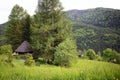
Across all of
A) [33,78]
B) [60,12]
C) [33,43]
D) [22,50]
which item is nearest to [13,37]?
[22,50]

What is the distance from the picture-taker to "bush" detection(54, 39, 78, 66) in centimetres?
3142

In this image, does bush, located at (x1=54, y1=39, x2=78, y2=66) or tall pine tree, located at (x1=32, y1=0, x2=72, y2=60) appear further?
tall pine tree, located at (x1=32, y1=0, x2=72, y2=60)

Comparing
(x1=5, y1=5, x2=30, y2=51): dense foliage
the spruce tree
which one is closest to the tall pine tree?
the spruce tree

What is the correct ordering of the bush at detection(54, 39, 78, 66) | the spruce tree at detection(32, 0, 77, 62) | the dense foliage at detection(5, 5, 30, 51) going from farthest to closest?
→ the dense foliage at detection(5, 5, 30, 51), the spruce tree at detection(32, 0, 77, 62), the bush at detection(54, 39, 78, 66)

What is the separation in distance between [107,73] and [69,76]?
85 centimetres

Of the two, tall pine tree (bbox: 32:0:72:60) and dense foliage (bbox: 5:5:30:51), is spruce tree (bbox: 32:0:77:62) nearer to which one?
tall pine tree (bbox: 32:0:72:60)

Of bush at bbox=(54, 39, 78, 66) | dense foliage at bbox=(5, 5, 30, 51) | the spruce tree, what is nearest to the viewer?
bush at bbox=(54, 39, 78, 66)

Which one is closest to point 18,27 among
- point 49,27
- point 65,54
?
point 49,27

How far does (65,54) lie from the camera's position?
3166 centimetres

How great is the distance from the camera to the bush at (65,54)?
3142cm

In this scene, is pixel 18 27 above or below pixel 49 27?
above

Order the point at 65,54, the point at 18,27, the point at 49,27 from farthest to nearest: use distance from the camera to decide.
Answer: the point at 18,27
the point at 49,27
the point at 65,54

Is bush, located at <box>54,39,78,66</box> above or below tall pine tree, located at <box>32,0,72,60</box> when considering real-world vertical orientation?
below

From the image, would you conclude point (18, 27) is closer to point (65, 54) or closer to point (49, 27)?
point (49, 27)
